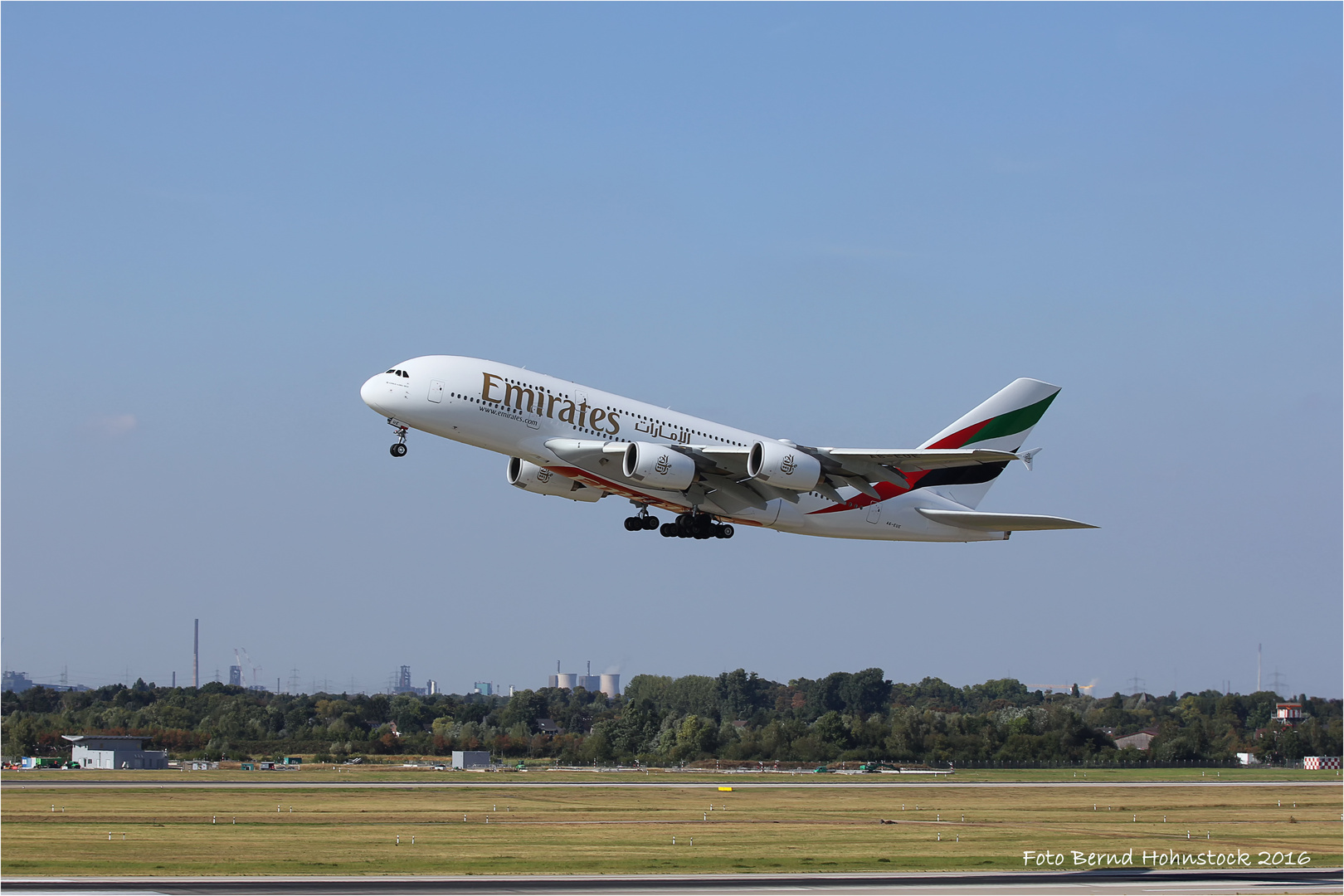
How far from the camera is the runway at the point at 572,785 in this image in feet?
282

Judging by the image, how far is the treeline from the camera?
399 ft

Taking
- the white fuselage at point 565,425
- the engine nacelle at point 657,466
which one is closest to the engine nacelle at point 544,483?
the white fuselage at point 565,425

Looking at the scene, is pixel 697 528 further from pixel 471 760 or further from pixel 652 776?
pixel 471 760

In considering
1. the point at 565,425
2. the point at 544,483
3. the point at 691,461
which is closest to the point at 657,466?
the point at 691,461

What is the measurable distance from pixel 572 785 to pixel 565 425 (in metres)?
43.9

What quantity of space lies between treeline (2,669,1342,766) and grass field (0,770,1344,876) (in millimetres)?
29815

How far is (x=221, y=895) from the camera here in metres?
40.8

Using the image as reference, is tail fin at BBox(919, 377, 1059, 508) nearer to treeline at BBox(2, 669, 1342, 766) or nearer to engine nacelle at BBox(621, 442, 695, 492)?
engine nacelle at BBox(621, 442, 695, 492)

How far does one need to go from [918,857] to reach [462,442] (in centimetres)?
2228

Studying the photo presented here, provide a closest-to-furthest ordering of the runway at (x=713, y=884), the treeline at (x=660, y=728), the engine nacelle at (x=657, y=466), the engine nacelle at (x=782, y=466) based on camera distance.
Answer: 1. the runway at (x=713, y=884)
2. the engine nacelle at (x=657, y=466)
3. the engine nacelle at (x=782, y=466)
4. the treeline at (x=660, y=728)

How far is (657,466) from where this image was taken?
167ft

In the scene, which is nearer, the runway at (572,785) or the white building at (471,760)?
the runway at (572,785)

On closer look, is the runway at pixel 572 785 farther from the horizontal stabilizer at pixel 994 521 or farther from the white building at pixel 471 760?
the horizontal stabilizer at pixel 994 521

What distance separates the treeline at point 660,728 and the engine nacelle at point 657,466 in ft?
231
